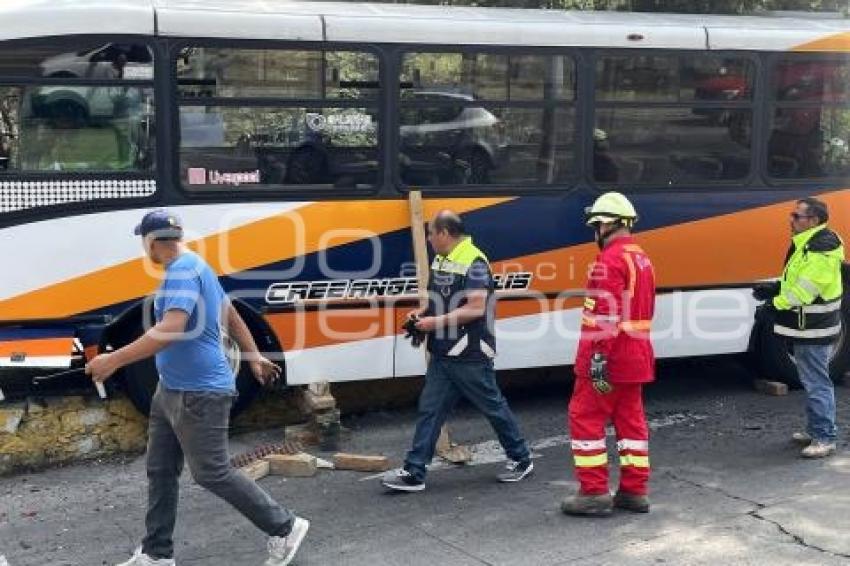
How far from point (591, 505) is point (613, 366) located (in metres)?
0.75

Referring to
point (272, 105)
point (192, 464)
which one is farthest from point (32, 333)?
point (192, 464)

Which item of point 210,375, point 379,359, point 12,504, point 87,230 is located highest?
point 87,230

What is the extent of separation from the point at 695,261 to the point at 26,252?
188 inches

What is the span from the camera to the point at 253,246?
7043 mm

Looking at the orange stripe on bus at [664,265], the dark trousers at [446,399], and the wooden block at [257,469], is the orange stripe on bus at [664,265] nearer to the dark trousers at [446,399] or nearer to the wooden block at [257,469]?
the wooden block at [257,469]

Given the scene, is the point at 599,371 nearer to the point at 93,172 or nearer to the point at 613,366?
the point at 613,366

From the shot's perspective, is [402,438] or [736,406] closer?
[402,438]

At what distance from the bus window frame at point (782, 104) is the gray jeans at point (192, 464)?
5.20 meters

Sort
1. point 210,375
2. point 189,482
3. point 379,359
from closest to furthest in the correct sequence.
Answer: point 210,375 < point 189,482 < point 379,359

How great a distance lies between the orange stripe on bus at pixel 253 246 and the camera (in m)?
6.71

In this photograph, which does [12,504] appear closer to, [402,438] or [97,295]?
[97,295]

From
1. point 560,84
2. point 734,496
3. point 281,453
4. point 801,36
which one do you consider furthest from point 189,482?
point 801,36

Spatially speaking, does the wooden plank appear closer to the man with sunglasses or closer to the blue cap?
the man with sunglasses

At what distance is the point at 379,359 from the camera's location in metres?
7.39
